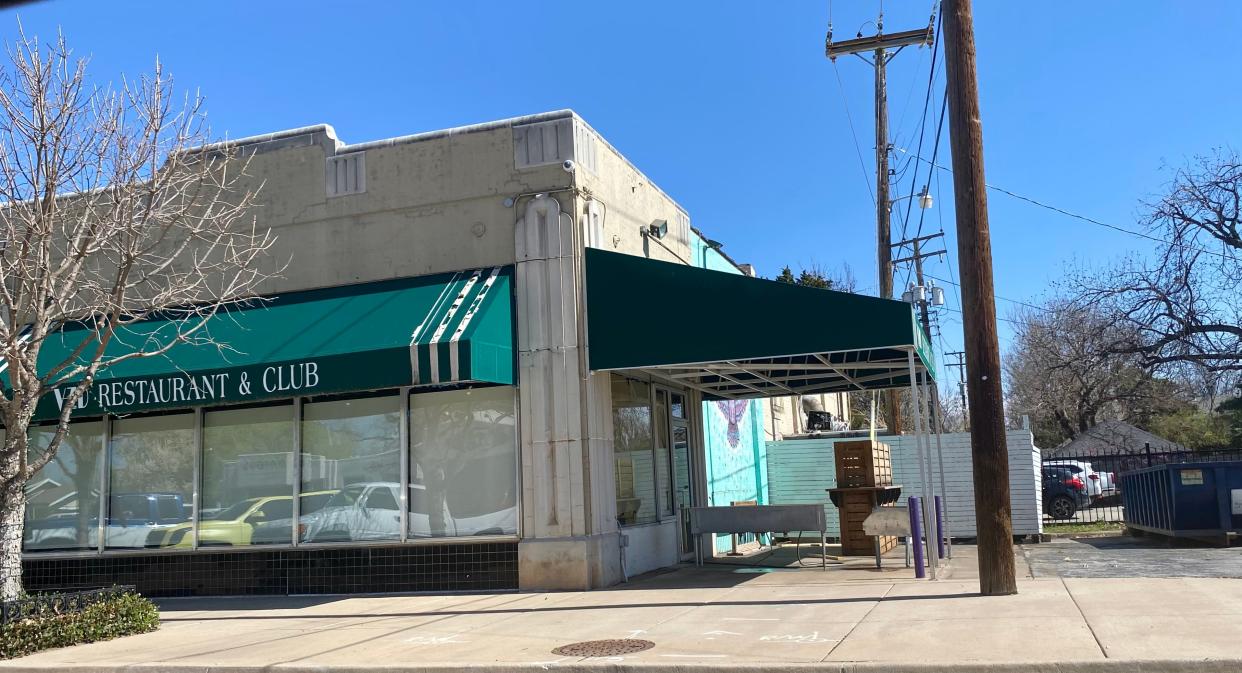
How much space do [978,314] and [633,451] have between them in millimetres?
5413

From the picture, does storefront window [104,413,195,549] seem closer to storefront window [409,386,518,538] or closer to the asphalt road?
storefront window [409,386,518,538]

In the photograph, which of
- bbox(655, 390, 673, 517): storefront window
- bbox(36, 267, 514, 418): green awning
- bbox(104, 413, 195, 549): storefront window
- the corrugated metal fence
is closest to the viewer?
bbox(36, 267, 514, 418): green awning

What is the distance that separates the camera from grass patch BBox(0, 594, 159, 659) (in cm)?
919

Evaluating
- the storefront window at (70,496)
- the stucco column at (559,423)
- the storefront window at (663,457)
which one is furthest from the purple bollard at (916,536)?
the storefront window at (70,496)

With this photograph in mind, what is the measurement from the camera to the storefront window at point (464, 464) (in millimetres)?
12320

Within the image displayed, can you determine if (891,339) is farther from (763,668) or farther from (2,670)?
(2,670)

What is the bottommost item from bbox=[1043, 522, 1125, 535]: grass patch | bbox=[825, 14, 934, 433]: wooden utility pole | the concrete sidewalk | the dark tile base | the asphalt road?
→ bbox=[1043, 522, 1125, 535]: grass patch

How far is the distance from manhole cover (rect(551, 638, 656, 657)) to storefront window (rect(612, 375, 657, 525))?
4656 millimetres

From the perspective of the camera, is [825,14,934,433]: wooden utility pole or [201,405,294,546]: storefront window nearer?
[201,405,294,546]: storefront window

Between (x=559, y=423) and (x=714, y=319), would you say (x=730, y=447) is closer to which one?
(x=559, y=423)

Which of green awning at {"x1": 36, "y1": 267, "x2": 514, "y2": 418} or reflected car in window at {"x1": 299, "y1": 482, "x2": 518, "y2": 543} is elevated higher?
green awning at {"x1": 36, "y1": 267, "x2": 514, "y2": 418}

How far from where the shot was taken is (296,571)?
1292cm

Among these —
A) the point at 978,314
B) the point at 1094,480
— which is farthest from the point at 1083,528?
the point at 978,314

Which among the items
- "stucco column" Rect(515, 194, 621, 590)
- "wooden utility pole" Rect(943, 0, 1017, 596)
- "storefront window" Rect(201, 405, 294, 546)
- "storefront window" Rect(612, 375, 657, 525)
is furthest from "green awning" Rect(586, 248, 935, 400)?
"storefront window" Rect(201, 405, 294, 546)
